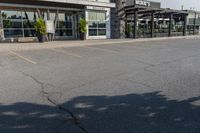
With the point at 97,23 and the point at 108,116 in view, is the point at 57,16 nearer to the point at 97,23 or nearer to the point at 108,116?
the point at 97,23

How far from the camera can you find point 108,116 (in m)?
3.80

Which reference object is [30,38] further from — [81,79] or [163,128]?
[163,128]

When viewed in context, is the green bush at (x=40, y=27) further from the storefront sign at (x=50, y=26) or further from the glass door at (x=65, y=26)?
the glass door at (x=65, y=26)

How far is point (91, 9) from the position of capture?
72.5 feet

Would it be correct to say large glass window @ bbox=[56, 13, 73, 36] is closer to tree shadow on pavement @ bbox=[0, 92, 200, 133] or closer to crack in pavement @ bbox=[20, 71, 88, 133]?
crack in pavement @ bbox=[20, 71, 88, 133]

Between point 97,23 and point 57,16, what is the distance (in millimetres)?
4914

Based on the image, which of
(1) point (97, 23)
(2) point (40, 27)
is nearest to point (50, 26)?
(2) point (40, 27)

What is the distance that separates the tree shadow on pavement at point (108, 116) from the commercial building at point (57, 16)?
633 inches

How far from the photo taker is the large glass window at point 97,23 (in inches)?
898

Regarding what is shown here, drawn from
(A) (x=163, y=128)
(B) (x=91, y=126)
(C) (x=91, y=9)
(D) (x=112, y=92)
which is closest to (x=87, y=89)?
(D) (x=112, y=92)

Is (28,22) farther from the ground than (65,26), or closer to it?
farther from the ground

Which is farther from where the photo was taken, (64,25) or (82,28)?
(64,25)

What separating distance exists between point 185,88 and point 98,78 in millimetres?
2688

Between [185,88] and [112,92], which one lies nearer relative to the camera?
[112,92]
